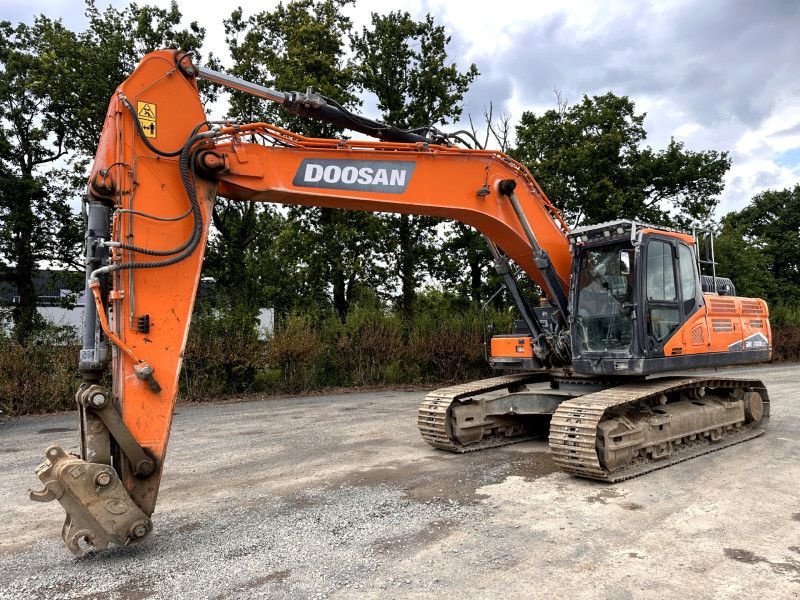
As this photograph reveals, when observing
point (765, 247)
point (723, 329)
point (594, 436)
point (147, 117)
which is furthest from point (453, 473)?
point (765, 247)

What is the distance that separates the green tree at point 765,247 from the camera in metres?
31.1

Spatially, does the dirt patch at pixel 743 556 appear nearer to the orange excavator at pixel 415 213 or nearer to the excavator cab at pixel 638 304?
the orange excavator at pixel 415 213

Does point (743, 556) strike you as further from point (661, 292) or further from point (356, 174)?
point (356, 174)

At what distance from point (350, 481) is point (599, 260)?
397 cm

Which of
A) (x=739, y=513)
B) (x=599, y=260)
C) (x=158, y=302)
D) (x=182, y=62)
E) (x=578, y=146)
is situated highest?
(x=578, y=146)

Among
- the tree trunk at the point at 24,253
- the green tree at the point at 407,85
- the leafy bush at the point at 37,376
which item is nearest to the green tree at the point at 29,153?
the tree trunk at the point at 24,253

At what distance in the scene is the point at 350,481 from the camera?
236 inches

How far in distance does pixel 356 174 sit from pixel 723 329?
5.53 metres

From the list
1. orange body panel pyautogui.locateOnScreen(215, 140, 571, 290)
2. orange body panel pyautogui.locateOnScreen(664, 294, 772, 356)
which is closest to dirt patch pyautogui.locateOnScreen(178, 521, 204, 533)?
orange body panel pyautogui.locateOnScreen(215, 140, 571, 290)

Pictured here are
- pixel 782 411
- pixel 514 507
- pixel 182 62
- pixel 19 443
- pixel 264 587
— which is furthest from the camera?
pixel 782 411

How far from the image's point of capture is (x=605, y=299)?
22.4 feet

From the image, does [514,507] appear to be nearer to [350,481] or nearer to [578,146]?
[350,481]

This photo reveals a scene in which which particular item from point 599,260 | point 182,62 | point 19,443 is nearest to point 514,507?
point 599,260

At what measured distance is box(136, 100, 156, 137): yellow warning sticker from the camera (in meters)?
4.43
